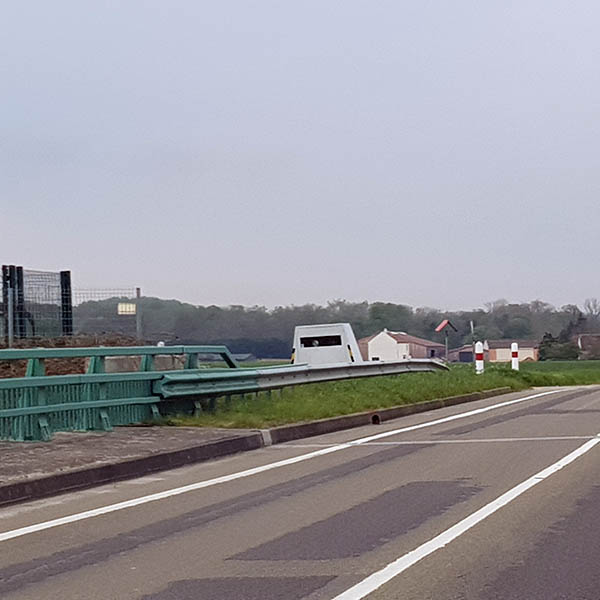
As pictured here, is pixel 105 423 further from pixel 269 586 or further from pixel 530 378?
pixel 530 378

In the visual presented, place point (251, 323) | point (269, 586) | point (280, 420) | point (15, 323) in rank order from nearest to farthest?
1. point (269, 586)
2. point (280, 420)
3. point (15, 323)
4. point (251, 323)

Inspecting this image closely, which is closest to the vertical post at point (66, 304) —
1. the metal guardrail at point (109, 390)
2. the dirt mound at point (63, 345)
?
the dirt mound at point (63, 345)

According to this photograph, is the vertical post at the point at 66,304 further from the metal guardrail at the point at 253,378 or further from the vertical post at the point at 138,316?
the metal guardrail at the point at 253,378

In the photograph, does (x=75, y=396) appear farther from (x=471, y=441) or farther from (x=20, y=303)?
(x=20, y=303)

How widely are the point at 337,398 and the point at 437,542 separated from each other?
10907mm

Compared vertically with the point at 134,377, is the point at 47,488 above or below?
below

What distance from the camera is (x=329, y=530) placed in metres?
8.04

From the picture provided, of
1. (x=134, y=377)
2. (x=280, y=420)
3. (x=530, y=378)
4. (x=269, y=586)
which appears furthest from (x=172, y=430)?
(x=530, y=378)

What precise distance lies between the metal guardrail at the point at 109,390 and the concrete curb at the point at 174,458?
1.45m

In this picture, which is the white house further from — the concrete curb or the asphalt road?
the asphalt road

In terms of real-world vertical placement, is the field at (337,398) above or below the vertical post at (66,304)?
below

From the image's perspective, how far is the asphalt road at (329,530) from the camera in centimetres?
638

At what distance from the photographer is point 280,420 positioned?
50.6 feet

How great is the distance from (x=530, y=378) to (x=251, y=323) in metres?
10.5
